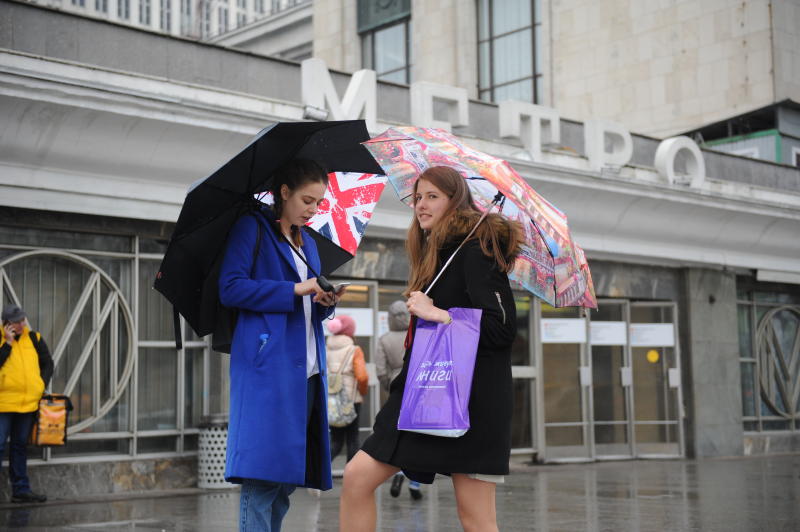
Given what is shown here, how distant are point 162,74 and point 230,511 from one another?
15.8 feet

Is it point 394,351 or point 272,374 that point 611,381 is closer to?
point 394,351

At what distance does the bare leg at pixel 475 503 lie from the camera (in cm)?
426

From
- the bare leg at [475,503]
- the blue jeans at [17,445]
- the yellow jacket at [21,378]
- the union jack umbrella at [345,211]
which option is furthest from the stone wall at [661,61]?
the bare leg at [475,503]

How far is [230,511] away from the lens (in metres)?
9.46

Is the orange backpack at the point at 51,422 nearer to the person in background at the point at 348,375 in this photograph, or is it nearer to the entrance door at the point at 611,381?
the person in background at the point at 348,375

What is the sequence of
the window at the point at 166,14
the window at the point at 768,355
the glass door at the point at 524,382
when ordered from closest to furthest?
the glass door at the point at 524,382 → the window at the point at 768,355 → the window at the point at 166,14

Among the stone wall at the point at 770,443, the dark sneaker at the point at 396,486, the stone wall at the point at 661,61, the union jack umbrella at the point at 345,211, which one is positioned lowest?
the stone wall at the point at 770,443

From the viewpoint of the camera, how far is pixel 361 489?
14.0ft

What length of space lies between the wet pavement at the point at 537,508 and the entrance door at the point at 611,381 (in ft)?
11.3

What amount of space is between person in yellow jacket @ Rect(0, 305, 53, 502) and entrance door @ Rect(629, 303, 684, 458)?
31.9ft

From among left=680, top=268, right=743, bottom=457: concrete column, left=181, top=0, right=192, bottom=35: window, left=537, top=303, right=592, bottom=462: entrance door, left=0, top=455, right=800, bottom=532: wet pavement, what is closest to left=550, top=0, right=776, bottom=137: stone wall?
left=680, top=268, right=743, bottom=457: concrete column

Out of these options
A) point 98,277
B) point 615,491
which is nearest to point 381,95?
point 98,277

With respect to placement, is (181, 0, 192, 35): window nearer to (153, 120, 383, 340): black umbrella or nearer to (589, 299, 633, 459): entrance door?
(589, 299, 633, 459): entrance door

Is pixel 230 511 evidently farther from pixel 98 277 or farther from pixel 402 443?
pixel 402 443
